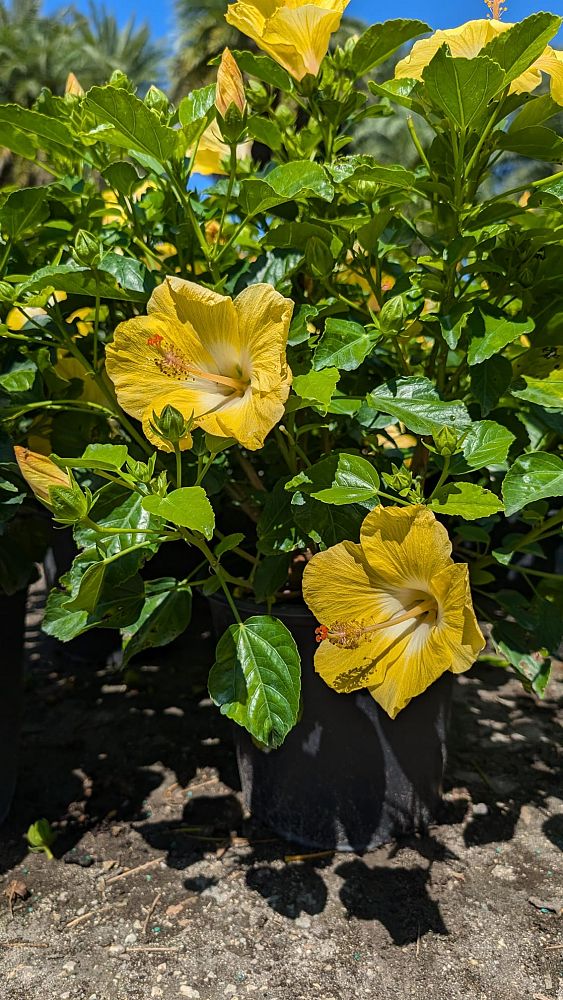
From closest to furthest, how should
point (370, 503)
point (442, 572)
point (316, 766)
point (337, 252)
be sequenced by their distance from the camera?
point (442, 572) < point (370, 503) < point (337, 252) < point (316, 766)

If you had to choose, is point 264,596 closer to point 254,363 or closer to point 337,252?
point 254,363

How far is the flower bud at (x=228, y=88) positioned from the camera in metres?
1.05

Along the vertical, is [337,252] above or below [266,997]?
above

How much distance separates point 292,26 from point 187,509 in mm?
730

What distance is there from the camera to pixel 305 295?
1418mm

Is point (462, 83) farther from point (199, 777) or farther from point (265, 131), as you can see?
point (199, 777)

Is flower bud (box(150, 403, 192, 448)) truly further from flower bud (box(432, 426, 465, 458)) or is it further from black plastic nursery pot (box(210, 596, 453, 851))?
black plastic nursery pot (box(210, 596, 453, 851))

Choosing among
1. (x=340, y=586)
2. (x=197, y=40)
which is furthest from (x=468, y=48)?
(x=197, y=40)

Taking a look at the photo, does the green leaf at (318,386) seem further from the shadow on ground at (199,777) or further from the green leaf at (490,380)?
the shadow on ground at (199,777)

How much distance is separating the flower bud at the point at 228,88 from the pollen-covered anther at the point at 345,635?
71cm

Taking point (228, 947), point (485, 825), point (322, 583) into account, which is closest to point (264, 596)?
point (322, 583)

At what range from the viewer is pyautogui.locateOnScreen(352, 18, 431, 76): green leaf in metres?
1.13

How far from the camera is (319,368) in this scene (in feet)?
3.46

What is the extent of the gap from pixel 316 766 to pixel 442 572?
586 millimetres
